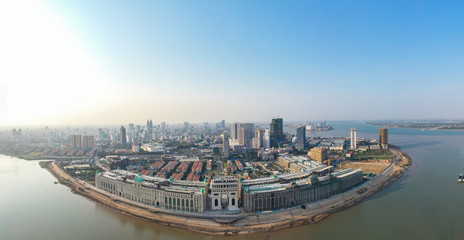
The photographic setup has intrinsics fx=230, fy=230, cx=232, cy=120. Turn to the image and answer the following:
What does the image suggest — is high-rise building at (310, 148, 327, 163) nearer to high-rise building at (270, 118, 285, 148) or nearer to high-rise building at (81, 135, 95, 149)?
high-rise building at (270, 118, 285, 148)

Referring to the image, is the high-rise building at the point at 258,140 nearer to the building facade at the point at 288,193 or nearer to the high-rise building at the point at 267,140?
the high-rise building at the point at 267,140

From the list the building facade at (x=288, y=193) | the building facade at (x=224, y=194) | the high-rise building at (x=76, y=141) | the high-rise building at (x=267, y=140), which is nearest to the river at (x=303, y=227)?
the building facade at (x=288, y=193)

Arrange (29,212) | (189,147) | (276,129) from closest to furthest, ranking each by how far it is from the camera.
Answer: (29,212)
(189,147)
(276,129)

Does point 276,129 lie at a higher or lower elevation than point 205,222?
higher

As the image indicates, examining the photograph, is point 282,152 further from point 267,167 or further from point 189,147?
point 189,147

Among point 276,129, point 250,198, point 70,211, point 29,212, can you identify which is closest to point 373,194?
point 250,198

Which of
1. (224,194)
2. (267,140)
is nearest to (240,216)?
(224,194)

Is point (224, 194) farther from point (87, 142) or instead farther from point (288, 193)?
point (87, 142)

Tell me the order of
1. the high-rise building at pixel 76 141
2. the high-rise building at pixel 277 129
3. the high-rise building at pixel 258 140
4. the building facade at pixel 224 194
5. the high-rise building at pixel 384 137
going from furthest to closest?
the high-rise building at pixel 277 129, the high-rise building at pixel 76 141, the high-rise building at pixel 258 140, the high-rise building at pixel 384 137, the building facade at pixel 224 194
